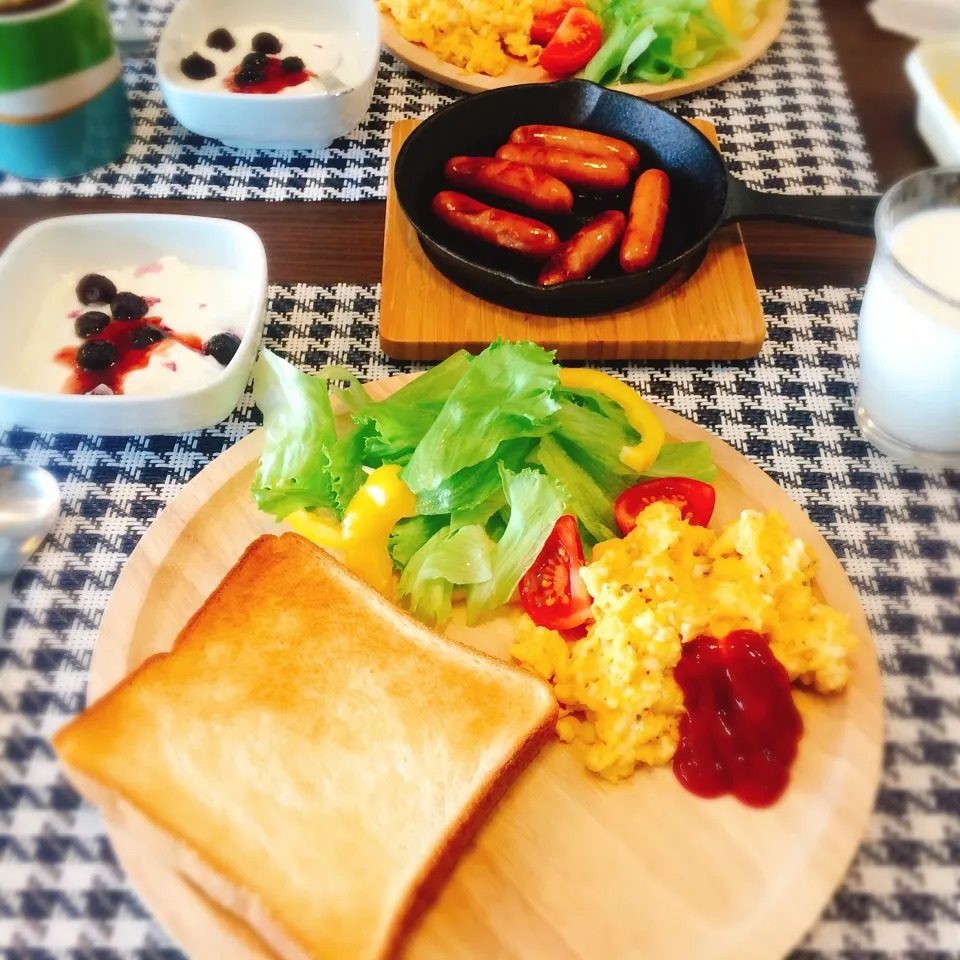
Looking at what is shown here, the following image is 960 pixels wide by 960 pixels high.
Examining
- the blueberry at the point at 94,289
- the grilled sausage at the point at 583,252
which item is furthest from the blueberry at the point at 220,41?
the grilled sausage at the point at 583,252

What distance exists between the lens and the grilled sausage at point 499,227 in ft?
6.29

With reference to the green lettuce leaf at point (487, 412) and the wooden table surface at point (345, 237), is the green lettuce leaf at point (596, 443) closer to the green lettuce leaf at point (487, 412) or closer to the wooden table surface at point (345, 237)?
the green lettuce leaf at point (487, 412)

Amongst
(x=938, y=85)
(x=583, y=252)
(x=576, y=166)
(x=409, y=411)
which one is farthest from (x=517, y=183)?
(x=938, y=85)

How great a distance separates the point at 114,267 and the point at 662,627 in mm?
1423

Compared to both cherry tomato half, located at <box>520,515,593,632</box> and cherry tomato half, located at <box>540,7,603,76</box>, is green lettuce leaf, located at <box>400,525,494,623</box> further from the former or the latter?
cherry tomato half, located at <box>540,7,603,76</box>

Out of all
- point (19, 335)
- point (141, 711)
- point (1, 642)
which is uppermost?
point (19, 335)

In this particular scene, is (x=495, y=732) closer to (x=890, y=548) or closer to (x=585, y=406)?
(x=585, y=406)

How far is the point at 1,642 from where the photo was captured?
1.47 metres

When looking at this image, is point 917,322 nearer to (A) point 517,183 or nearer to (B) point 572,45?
→ (A) point 517,183

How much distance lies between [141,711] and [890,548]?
1.36m

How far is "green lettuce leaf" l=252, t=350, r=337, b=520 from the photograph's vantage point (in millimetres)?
1538

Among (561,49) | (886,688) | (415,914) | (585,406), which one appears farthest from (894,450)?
(561,49)

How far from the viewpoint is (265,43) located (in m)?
2.34

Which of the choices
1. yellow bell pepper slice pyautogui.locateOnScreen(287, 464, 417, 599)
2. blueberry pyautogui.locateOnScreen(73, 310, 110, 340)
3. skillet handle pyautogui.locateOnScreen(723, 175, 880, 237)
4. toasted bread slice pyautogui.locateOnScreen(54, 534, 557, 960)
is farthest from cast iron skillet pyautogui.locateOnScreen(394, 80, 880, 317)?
toasted bread slice pyautogui.locateOnScreen(54, 534, 557, 960)
